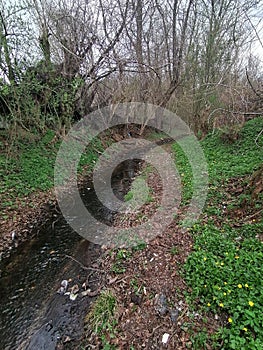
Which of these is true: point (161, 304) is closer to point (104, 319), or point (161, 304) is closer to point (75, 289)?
point (104, 319)

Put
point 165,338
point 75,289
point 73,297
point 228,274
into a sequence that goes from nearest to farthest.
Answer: point 165,338
point 228,274
point 73,297
point 75,289

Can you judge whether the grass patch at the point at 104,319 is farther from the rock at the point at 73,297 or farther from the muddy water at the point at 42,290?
the rock at the point at 73,297

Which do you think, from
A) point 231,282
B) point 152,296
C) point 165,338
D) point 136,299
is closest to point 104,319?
point 136,299

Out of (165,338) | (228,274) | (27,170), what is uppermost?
(27,170)

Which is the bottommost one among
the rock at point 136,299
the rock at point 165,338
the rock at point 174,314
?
the rock at point 165,338

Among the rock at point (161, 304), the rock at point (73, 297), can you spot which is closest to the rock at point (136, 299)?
the rock at point (161, 304)

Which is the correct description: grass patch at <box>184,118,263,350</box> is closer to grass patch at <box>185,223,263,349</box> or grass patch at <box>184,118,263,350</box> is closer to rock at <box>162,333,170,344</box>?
grass patch at <box>185,223,263,349</box>

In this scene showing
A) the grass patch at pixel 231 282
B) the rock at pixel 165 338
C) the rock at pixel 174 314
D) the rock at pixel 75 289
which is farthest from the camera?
the rock at pixel 75 289

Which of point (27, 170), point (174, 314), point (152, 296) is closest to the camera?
point (174, 314)

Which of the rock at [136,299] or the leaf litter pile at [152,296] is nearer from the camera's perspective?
the leaf litter pile at [152,296]

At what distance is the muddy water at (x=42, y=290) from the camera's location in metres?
2.68

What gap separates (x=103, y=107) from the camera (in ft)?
37.1

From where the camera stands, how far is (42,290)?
10.8 feet

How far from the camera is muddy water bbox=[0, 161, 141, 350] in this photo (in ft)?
8.80
